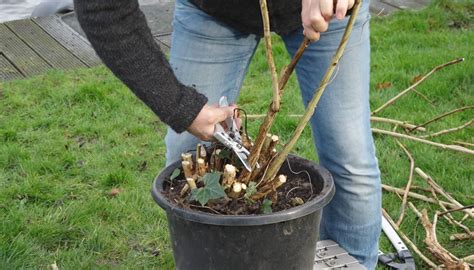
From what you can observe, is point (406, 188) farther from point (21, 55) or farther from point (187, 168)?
point (21, 55)

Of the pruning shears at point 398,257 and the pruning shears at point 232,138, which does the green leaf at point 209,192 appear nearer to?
the pruning shears at point 232,138

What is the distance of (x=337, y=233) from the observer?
257 cm

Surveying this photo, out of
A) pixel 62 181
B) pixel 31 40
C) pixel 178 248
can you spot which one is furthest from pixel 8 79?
pixel 178 248

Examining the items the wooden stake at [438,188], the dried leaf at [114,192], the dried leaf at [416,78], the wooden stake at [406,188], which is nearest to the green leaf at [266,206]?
the wooden stake at [406,188]

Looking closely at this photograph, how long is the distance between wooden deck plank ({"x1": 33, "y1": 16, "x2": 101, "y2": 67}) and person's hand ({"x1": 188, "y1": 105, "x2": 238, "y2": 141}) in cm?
321

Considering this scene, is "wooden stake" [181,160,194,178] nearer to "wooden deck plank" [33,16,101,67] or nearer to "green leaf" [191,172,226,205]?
"green leaf" [191,172,226,205]

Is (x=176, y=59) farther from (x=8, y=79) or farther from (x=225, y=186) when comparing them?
(x=8, y=79)

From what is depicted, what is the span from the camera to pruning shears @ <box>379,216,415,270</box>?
279 cm

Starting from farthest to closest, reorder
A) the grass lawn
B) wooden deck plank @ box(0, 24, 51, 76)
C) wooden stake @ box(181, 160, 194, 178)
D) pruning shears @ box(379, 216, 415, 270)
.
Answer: wooden deck plank @ box(0, 24, 51, 76) → the grass lawn → pruning shears @ box(379, 216, 415, 270) → wooden stake @ box(181, 160, 194, 178)

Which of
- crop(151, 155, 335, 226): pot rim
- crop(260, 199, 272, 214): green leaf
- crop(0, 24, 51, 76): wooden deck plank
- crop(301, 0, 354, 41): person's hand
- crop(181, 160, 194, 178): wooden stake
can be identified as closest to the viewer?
crop(301, 0, 354, 41): person's hand

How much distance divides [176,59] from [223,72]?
15 cm

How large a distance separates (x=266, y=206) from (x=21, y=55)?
3.64 metres

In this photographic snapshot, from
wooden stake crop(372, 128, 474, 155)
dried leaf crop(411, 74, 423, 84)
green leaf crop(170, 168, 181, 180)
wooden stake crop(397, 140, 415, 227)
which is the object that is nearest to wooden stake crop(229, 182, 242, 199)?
green leaf crop(170, 168, 181, 180)

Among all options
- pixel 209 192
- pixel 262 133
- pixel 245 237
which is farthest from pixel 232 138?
pixel 245 237
